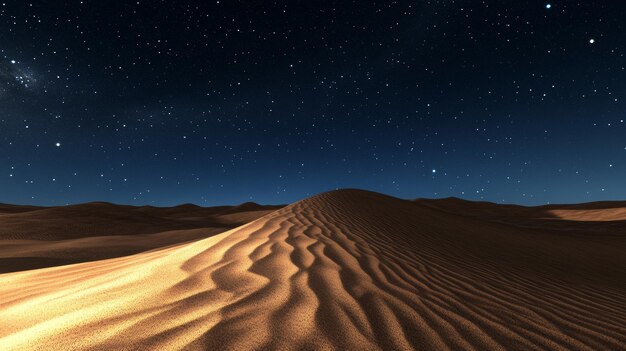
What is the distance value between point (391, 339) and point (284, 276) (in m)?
1.07

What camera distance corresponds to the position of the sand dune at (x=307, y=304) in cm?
158

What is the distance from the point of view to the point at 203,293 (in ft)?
6.79

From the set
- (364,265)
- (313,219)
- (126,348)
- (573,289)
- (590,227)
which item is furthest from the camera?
(590,227)

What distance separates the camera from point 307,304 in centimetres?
198

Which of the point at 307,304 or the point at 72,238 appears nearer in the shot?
the point at 307,304

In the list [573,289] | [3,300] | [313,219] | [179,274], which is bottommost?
[573,289]

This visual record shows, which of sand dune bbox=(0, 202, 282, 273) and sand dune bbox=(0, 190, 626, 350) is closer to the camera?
sand dune bbox=(0, 190, 626, 350)

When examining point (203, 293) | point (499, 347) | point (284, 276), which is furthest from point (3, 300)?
point (499, 347)

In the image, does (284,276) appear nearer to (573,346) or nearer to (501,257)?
(573,346)

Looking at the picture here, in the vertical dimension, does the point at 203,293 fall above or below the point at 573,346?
above

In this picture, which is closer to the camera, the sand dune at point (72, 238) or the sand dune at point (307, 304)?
the sand dune at point (307, 304)

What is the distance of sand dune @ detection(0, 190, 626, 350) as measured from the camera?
1580 mm

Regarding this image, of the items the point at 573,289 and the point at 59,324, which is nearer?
the point at 59,324

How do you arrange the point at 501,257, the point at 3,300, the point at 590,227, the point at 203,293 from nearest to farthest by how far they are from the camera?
the point at 203,293 → the point at 3,300 → the point at 501,257 → the point at 590,227
